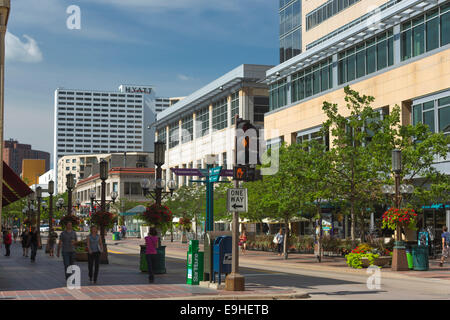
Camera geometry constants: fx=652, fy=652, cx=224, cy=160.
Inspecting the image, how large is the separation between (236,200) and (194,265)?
3.15 meters

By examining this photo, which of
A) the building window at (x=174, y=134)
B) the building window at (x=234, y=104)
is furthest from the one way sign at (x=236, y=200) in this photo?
the building window at (x=174, y=134)

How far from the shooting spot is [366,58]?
165 feet

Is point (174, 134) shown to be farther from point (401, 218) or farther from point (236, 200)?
point (236, 200)

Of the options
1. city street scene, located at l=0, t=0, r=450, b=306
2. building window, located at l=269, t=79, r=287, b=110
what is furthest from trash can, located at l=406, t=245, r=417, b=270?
building window, located at l=269, t=79, r=287, b=110

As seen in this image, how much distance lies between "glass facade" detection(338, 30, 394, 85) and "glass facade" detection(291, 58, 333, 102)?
176cm

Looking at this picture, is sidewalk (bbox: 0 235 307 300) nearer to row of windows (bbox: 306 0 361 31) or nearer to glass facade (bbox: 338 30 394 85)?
glass facade (bbox: 338 30 394 85)

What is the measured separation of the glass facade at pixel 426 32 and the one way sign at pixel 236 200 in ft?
92.0

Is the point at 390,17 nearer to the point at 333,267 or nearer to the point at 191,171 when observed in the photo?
the point at 333,267

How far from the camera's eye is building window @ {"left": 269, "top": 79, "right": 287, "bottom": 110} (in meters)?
64.1

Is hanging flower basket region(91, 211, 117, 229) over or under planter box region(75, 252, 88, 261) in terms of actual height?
over

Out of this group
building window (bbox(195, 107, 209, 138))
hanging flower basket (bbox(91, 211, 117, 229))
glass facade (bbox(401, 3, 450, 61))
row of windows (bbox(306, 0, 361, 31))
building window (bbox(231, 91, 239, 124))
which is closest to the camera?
hanging flower basket (bbox(91, 211, 117, 229))

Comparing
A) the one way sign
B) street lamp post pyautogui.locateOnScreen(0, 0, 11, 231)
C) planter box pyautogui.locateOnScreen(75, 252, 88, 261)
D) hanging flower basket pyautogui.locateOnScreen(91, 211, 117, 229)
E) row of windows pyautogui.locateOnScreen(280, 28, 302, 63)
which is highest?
row of windows pyautogui.locateOnScreen(280, 28, 302, 63)

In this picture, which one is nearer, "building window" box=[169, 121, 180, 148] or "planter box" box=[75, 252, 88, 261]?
"planter box" box=[75, 252, 88, 261]

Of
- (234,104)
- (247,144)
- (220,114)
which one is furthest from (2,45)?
(220,114)
